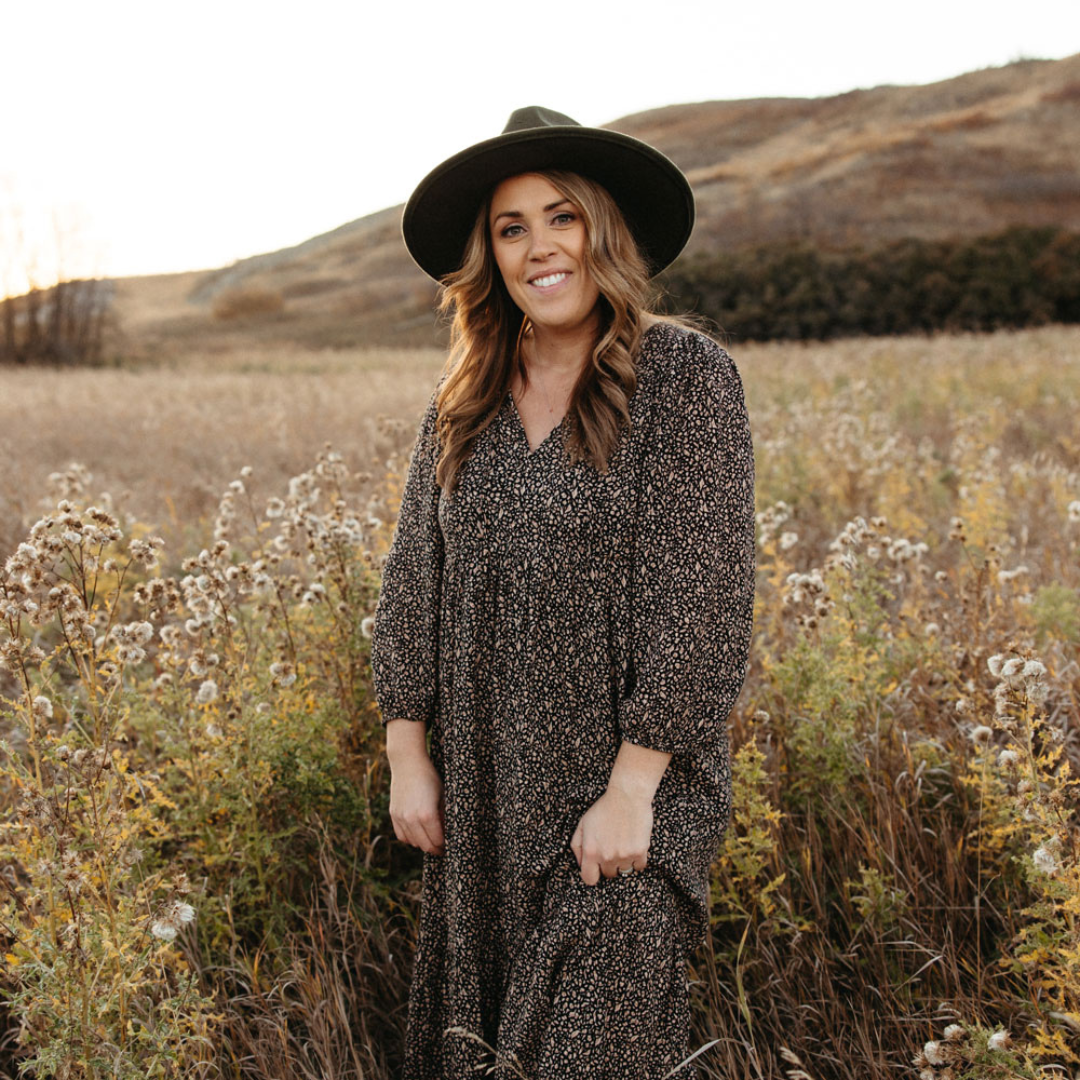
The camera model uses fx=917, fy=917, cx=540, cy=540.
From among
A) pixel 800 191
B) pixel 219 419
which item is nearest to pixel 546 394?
pixel 219 419

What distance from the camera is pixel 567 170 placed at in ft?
6.61

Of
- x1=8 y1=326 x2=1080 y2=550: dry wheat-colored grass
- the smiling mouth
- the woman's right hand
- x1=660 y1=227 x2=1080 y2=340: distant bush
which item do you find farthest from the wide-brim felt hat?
x1=660 y1=227 x2=1080 y2=340: distant bush

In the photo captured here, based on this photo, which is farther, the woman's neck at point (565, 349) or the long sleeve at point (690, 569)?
the woman's neck at point (565, 349)

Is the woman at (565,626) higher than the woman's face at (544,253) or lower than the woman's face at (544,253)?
lower

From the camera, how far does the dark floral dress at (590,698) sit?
1.78 m

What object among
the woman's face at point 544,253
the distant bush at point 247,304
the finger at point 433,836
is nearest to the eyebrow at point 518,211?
the woman's face at point 544,253

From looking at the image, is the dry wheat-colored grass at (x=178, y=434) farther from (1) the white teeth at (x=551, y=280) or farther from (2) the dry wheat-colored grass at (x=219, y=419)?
(1) the white teeth at (x=551, y=280)

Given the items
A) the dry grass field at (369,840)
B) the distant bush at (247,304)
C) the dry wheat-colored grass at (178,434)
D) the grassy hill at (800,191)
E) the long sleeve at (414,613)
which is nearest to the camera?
the dry grass field at (369,840)

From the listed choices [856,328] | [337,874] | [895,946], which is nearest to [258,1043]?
[337,874]

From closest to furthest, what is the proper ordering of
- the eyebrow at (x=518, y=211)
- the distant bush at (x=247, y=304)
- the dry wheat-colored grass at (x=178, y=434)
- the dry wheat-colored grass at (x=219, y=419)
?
the eyebrow at (x=518, y=211) < the dry wheat-colored grass at (x=178, y=434) < the dry wheat-colored grass at (x=219, y=419) < the distant bush at (x=247, y=304)

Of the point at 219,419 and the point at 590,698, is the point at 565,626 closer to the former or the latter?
the point at 590,698

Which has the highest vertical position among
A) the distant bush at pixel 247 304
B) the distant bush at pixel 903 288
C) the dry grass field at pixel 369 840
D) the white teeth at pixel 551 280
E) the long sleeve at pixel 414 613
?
the distant bush at pixel 247 304

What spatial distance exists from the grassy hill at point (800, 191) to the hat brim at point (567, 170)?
27.2m

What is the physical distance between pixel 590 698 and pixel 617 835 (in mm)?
268
